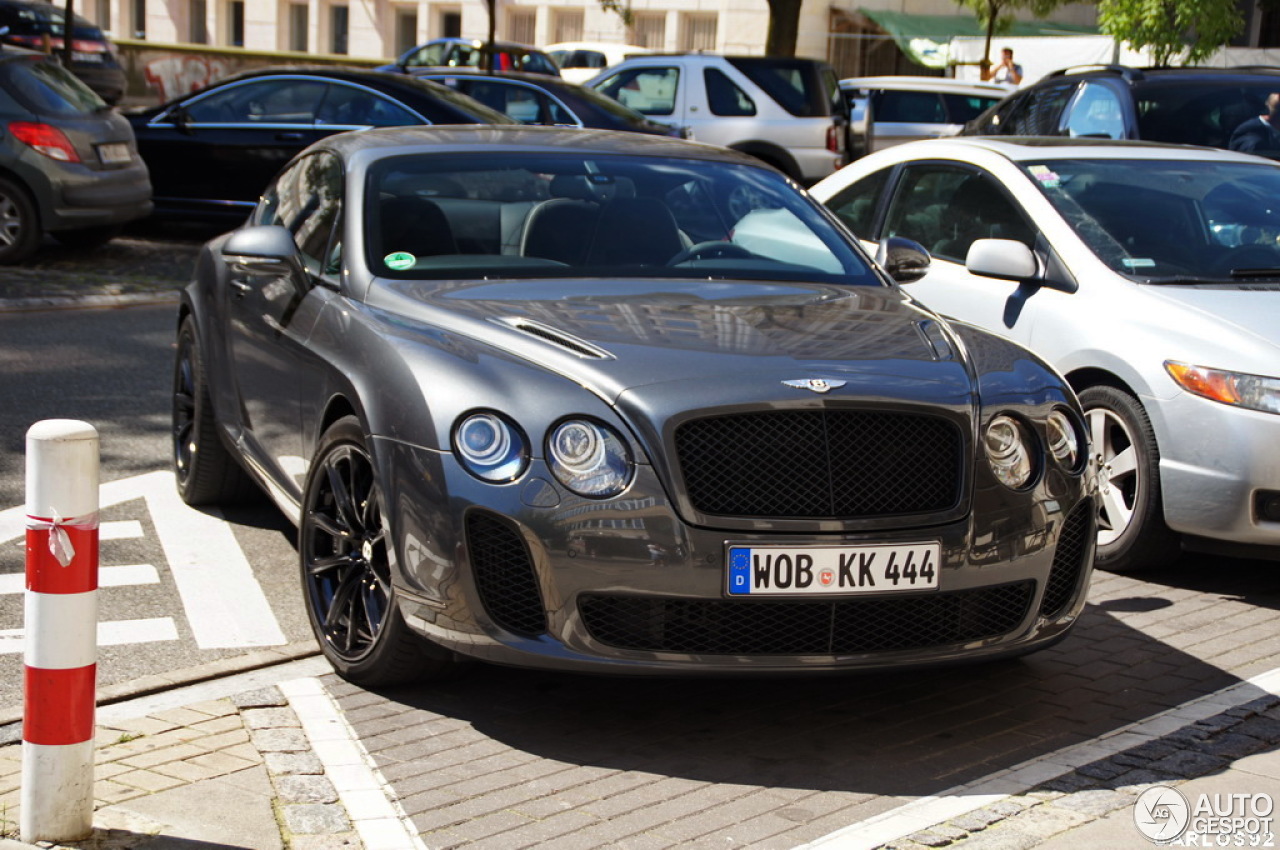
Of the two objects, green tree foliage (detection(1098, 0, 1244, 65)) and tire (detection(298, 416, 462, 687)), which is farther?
green tree foliage (detection(1098, 0, 1244, 65))

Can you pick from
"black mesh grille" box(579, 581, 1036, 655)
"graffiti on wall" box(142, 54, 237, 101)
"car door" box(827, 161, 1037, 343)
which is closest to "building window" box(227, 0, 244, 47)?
"graffiti on wall" box(142, 54, 237, 101)

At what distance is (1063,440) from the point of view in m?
4.57

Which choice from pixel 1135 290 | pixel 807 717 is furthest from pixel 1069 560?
pixel 1135 290

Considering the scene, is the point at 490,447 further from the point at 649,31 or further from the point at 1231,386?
the point at 649,31

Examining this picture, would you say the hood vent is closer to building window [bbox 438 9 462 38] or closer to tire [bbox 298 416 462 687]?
tire [bbox 298 416 462 687]

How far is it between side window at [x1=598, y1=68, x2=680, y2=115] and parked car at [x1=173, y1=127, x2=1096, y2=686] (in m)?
15.8

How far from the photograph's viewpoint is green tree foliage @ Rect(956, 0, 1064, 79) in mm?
35688

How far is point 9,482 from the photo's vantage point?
6.77m

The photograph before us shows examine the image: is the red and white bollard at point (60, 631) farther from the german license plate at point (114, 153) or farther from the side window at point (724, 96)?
the side window at point (724, 96)

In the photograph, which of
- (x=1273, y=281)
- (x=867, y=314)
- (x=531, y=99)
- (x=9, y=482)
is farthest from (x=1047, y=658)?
(x=531, y=99)

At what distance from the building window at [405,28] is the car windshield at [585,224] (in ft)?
172

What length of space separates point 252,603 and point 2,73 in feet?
27.1

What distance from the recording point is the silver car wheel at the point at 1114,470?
612 centimetres

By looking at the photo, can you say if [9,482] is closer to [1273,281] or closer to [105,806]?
[105,806]
